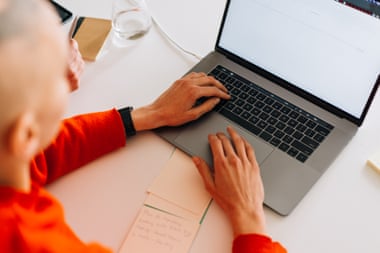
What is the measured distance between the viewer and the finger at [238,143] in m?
0.96

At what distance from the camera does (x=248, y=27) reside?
110 cm

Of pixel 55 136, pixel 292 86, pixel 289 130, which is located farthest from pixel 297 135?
pixel 55 136

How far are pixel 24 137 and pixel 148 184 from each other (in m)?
0.37

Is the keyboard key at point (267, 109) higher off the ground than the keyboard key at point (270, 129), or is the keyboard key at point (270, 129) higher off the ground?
the keyboard key at point (267, 109)

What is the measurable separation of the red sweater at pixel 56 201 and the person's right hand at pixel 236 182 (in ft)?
0.12

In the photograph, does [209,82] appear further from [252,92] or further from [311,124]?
[311,124]

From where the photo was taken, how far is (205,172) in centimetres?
95

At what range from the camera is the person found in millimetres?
592

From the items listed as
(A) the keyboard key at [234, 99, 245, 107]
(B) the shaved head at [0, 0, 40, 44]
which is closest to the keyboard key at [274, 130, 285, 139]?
(A) the keyboard key at [234, 99, 245, 107]

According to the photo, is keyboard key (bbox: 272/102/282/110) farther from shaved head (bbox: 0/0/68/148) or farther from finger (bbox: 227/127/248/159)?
shaved head (bbox: 0/0/68/148)

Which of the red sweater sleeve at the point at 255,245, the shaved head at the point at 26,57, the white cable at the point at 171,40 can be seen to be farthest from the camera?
the white cable at the point at 171,40

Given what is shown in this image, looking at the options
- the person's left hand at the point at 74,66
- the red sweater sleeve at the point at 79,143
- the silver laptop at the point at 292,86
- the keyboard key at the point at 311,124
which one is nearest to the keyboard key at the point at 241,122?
the silver laptop at the point at 292,86

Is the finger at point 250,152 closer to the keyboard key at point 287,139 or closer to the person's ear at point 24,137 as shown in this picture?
the keyboard key at point 287,139

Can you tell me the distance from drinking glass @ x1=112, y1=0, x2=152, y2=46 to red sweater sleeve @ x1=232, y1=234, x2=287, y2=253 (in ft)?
1.98
